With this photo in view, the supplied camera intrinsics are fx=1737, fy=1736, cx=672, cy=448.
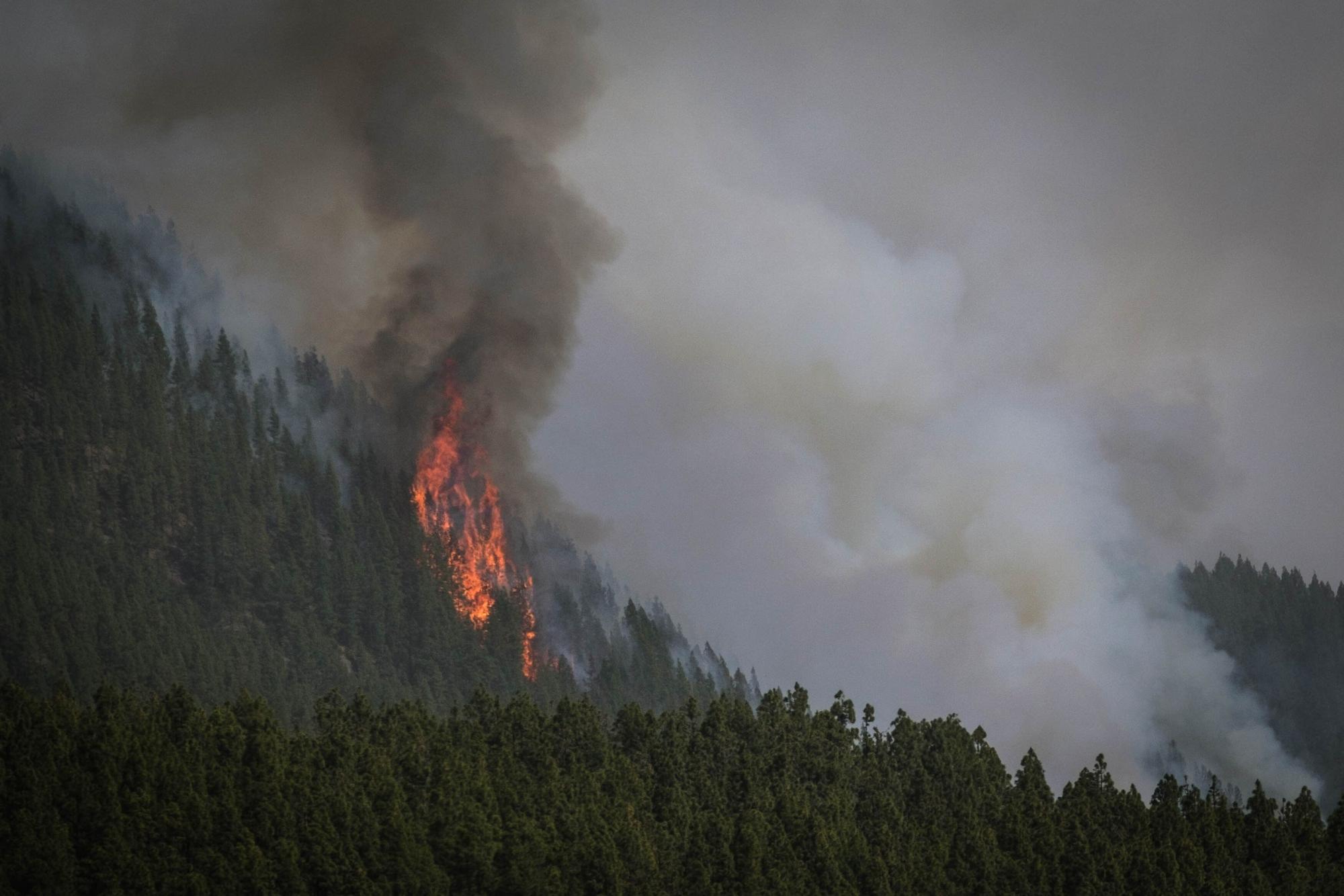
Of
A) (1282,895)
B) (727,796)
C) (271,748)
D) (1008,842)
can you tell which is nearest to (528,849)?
(271,748)

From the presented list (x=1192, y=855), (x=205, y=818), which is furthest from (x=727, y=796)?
(x=205, y=818)

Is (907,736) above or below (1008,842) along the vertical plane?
above

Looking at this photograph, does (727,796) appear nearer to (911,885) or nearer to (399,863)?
(911,885)

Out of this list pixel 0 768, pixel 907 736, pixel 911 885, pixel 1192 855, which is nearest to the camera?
pixel 0 768

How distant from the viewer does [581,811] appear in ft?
425

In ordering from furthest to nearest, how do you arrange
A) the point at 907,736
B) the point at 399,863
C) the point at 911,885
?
the point at 907,736
the point at 911,885
the point at 399,863

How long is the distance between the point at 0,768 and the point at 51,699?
65.5ft

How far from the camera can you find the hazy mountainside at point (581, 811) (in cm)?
10912

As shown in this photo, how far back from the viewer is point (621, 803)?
135m

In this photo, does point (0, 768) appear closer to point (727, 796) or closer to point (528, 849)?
point (528, 849)

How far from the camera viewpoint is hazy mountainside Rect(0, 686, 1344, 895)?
109 metres

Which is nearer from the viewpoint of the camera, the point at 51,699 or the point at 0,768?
the point at 0,768

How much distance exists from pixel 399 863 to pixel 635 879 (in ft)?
57.0

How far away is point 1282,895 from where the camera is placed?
146875 millimetres
